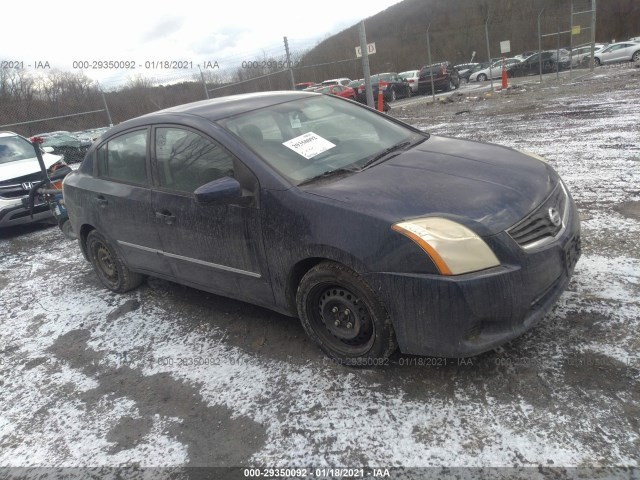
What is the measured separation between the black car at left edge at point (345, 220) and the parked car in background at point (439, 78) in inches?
872

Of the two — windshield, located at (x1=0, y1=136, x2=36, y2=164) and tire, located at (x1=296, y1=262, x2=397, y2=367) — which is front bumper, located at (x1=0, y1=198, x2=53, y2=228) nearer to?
windshield, located at (x1=0, y1=136, x2=36, y2=164)

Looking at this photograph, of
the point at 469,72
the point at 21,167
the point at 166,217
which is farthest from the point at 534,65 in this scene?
the point at 166,217

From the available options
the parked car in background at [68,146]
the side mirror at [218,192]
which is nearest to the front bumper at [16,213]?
the side mirror at [218,192]

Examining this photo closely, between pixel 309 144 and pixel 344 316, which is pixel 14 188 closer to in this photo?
pixel 309 144

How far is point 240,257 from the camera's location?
3123mm

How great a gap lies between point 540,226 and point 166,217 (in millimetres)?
2504

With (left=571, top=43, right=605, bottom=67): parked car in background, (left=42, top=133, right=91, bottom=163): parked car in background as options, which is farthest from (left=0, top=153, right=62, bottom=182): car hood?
(left=571, top=43, right=605, bottom=67): parked car in background

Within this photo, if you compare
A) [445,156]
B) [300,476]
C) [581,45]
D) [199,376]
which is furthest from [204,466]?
[581,45]

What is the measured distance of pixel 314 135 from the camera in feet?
11.0

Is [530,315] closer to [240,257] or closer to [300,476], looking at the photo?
[300,476]

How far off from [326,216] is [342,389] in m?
0.99

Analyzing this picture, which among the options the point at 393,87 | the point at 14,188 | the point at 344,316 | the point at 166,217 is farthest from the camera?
the point at 393,87

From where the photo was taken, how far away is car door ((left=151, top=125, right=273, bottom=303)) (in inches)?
118

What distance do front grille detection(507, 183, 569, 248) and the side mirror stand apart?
156 centimetres
